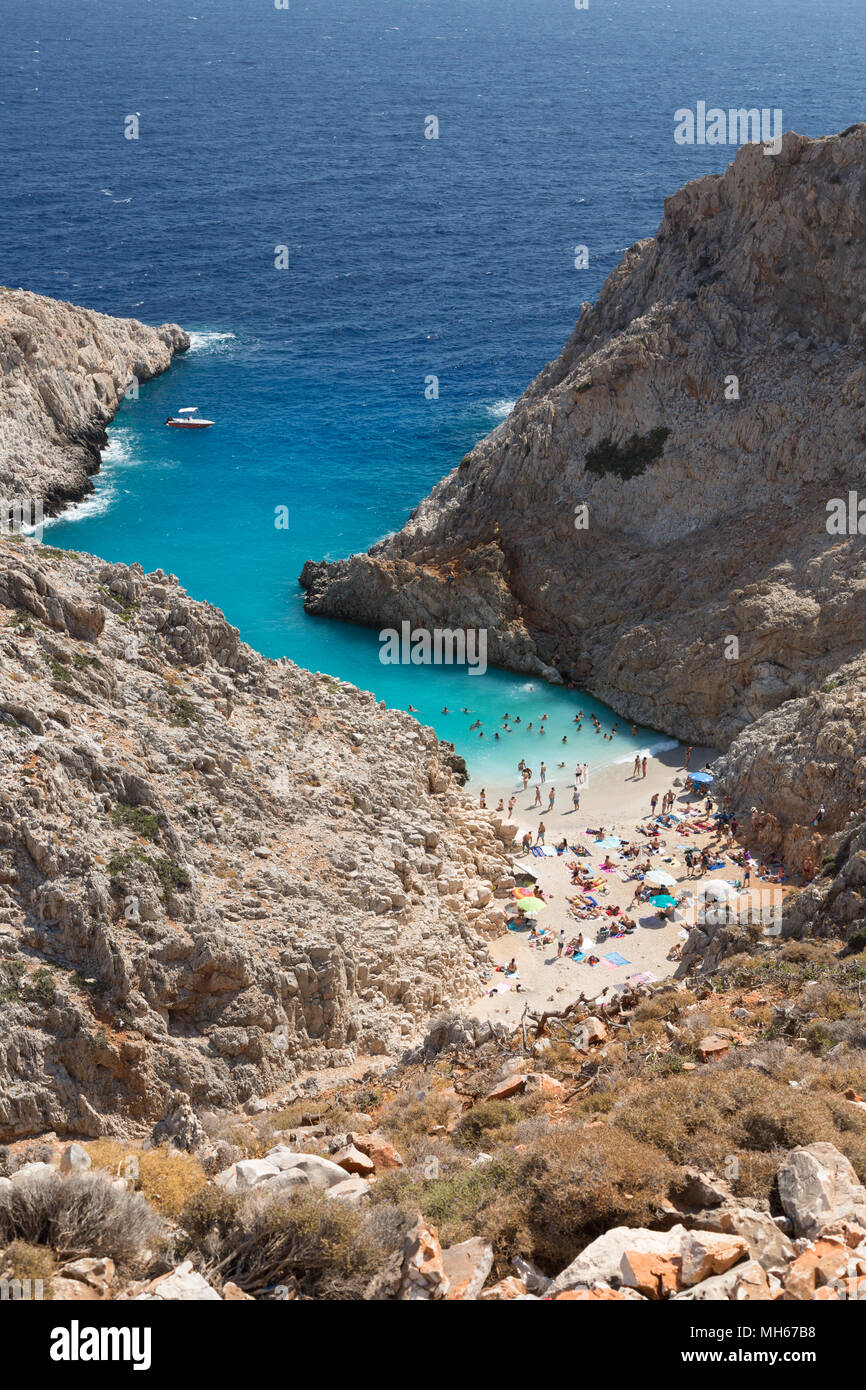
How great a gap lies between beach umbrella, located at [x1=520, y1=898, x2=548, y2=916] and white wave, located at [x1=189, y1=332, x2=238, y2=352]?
236 ft

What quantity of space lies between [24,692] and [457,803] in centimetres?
1959

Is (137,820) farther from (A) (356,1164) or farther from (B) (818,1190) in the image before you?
(B) (818,1190)

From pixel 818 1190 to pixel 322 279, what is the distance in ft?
357

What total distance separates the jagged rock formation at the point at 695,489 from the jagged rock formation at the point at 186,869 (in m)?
15.7

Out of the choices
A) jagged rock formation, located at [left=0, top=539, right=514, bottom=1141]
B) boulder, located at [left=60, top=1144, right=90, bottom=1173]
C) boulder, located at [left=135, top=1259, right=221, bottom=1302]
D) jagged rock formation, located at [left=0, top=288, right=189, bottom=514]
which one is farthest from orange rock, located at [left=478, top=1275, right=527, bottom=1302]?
jagged rock formation, located at [left=0, top=288, right=189, bottom=514]

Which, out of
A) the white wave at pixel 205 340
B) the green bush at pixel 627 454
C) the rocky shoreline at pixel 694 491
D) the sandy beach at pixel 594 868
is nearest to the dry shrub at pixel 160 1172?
the sandy beach at pixel 594 868

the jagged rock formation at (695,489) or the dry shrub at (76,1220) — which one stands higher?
A: the jagged rock formation at (695,489)

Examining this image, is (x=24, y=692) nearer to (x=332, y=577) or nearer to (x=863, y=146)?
(x=332, y=577)

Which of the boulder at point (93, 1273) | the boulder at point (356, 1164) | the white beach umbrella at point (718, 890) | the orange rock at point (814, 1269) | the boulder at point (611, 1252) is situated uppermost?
the orange rock at point (814, 1269)

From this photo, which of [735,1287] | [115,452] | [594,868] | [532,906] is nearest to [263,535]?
[115,452]

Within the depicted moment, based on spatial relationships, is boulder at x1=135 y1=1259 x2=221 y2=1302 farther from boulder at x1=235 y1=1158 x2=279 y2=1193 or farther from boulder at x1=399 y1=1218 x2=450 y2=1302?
boulder at x1=235 y1=1158 x2=279 y2=1193

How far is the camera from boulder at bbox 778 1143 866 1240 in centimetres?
1462

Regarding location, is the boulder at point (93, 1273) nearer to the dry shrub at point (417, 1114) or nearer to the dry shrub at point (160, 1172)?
the dry shrub at point (160, 1172)

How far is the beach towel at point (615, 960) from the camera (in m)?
37.5
